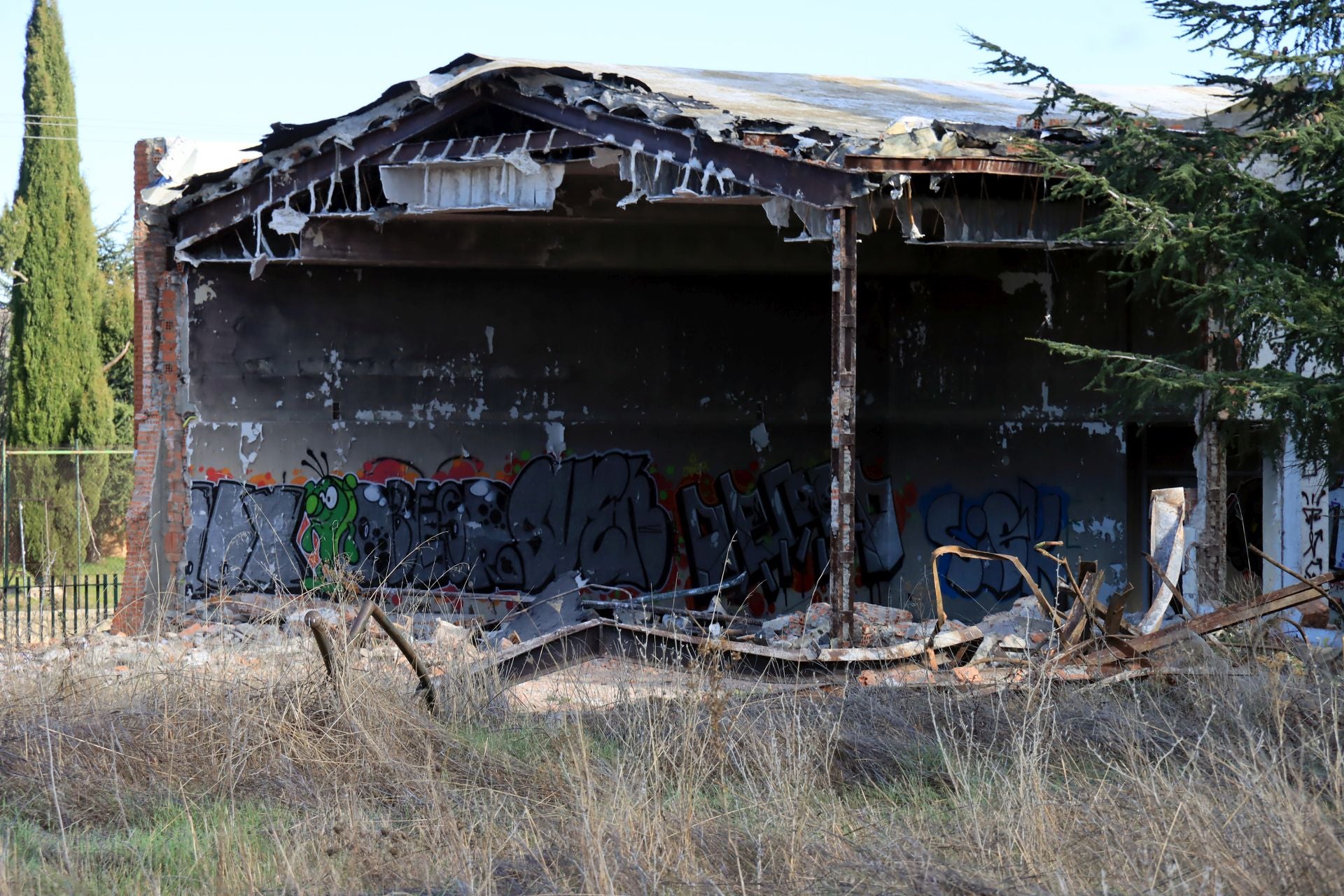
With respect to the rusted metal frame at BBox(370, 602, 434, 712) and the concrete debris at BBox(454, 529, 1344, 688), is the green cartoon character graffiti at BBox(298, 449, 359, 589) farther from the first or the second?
the rusted metal frame at BBox(370, 602, 434, 712)

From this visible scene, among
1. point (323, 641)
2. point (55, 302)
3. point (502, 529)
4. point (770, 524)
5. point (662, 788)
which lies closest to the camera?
point (662, 788)

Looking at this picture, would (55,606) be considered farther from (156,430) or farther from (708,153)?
(708,153)

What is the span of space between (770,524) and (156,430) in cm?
798

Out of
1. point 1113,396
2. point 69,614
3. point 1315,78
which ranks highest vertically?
point 1315,78

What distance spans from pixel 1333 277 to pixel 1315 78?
1524 millimetres

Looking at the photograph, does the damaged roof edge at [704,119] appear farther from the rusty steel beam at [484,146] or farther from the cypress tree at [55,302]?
the cypress tree at [55,302]

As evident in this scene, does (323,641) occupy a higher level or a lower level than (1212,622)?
higher

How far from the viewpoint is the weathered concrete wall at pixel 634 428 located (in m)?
15.9

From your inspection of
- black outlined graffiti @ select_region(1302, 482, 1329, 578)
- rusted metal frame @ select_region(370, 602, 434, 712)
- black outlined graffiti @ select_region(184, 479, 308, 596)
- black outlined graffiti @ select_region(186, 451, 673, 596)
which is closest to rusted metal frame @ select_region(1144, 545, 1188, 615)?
rusted metal frame @ select_region(370, 602, 434, 712)

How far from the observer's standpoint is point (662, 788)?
19.5ft

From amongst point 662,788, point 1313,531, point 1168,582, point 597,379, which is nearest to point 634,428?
point 597,379

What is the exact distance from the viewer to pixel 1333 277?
9.78m

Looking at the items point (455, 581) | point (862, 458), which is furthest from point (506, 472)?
point (862, 458)

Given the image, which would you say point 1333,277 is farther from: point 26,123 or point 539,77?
point 26,123
